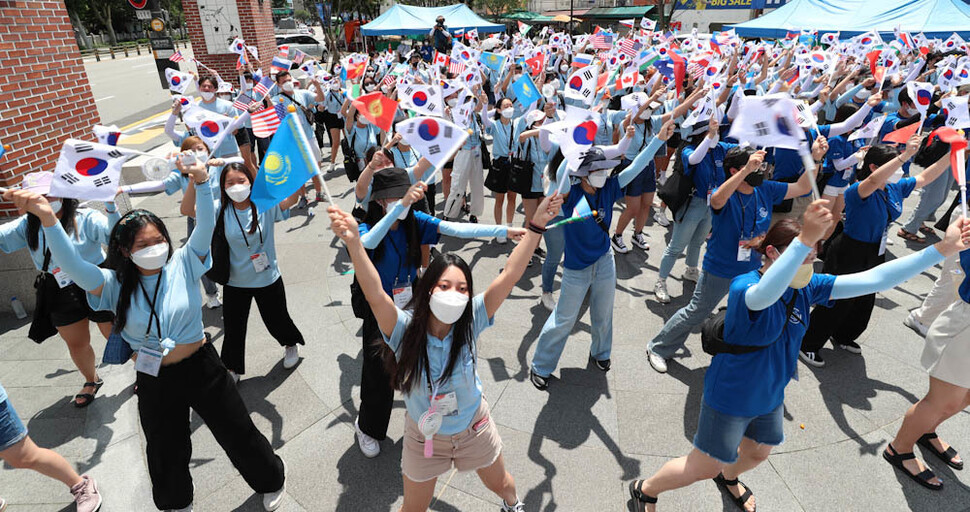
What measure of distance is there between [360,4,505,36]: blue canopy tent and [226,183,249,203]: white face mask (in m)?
20.5

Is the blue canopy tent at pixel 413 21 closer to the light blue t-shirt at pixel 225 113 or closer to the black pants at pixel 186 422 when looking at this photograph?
the light blue t-shirt at pixel 225 113

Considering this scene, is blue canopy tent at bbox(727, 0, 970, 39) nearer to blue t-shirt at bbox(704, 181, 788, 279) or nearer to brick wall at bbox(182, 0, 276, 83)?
brick wall at bbox(182, 0, 276, 83)

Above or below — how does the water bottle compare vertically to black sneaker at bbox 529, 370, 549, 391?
above

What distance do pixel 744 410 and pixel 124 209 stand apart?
22.5 ft

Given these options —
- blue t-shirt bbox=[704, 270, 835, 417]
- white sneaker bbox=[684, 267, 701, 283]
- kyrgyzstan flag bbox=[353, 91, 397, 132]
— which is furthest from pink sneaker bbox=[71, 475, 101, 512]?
white sneaker bbox=[684, 267, 701, 283]

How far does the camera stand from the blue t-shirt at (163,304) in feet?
8.96

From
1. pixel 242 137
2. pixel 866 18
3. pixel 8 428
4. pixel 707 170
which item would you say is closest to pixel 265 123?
pixel 8 428

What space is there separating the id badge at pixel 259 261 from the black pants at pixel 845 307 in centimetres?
454

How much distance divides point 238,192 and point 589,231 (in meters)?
2.48

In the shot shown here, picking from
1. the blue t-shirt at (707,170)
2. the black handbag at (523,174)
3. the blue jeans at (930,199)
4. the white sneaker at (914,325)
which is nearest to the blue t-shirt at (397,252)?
the black handbag at (523,174)

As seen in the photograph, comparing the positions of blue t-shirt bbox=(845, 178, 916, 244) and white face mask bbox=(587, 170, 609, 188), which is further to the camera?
blue t-shirt bbox=(845, 178, 916, 244)

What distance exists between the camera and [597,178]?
3.96m

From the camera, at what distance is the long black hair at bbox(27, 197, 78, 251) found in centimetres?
353

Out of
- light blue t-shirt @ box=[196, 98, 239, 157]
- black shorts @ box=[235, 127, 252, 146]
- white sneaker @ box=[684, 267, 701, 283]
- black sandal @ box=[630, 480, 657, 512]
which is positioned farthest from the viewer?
black shorts @ box=[235, 127, 252, 146]
